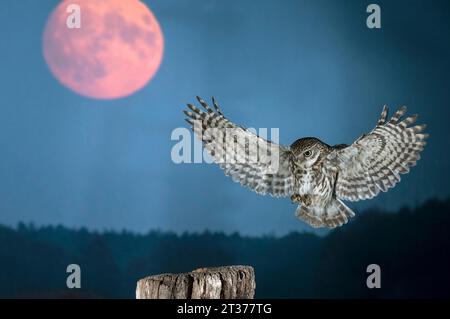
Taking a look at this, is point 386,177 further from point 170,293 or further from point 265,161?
point 170,293

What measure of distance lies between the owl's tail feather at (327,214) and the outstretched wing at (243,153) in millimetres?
283

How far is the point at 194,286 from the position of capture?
278cm

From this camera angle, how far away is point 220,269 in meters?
2.98

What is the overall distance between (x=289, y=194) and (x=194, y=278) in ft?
7.41

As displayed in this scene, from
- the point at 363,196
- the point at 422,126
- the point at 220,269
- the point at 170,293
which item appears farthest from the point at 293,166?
the point at 170,293

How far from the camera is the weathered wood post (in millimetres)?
2779

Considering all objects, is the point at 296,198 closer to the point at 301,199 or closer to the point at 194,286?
the point at 301,199

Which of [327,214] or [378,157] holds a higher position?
[378,157]

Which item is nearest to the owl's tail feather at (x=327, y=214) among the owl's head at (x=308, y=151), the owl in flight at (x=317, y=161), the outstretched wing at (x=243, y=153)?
the owl in flight at (x=317, y=161)

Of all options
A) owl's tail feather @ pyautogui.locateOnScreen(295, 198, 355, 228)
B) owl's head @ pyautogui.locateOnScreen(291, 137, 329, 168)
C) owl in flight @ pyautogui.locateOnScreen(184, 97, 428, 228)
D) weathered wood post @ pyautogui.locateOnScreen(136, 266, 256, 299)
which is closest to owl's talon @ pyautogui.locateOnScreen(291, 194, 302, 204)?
owl in flight @ pyautogui.locateOnScreen(184, 97, 428, 228)

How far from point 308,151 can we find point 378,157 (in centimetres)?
79

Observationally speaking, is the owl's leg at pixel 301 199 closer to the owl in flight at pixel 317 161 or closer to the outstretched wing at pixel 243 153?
the owl in flight at pixel 317 161

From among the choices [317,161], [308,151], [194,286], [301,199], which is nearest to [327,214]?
[301,199]

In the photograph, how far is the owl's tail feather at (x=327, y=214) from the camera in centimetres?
467
